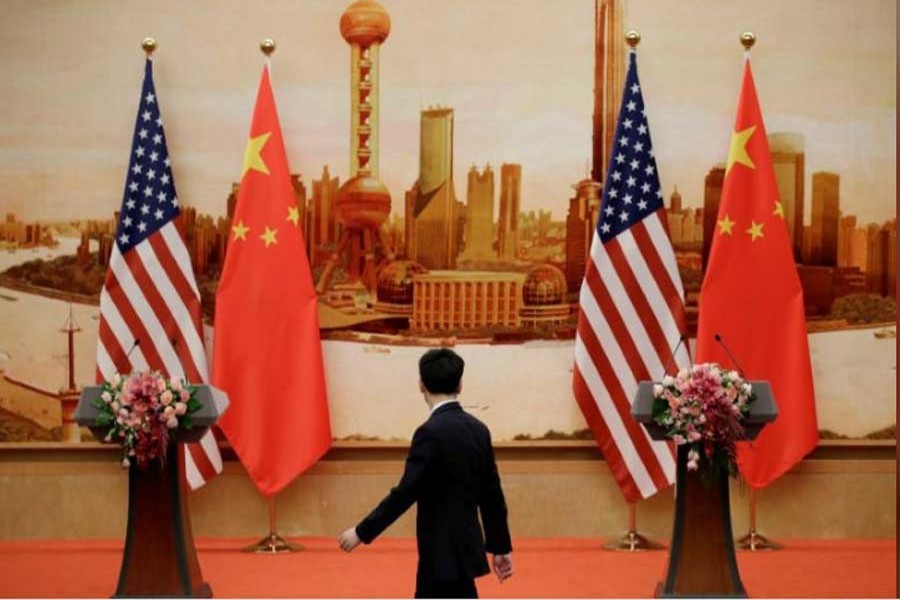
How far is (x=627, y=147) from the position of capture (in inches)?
411

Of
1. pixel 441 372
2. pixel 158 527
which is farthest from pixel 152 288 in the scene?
pixel 441 372

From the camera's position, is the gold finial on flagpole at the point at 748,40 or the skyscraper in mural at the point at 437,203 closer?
the gold finial on flagpole at the point at 748,40

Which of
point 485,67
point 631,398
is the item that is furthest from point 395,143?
point 631,398

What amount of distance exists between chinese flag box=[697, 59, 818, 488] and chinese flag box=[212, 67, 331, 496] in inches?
110

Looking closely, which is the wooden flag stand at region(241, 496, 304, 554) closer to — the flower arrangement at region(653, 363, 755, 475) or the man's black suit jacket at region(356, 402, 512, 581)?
the flower arrangement at region(653, 363, 755, 475)

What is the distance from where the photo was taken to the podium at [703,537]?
316 inches

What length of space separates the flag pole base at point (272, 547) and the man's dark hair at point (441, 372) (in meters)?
4.83

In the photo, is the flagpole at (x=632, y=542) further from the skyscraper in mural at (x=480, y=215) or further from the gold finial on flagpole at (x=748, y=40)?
the gold finial on flagpole at (x=748, y=40)

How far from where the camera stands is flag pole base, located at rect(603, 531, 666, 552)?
10297 millimetres

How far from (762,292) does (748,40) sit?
1.82m

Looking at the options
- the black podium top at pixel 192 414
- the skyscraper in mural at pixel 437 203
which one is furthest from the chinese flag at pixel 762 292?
the black podium top at pixel 192 414

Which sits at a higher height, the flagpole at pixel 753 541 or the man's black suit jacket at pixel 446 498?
the man's black suit jacket at pixel 446 498

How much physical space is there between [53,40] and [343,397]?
132 inches

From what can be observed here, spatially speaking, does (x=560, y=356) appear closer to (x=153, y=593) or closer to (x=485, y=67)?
(x=485, y=67)
